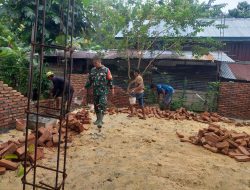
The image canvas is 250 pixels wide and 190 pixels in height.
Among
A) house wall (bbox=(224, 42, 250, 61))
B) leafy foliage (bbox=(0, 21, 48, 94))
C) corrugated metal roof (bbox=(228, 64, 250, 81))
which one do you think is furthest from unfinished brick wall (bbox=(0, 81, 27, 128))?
house wall (bbox=(224, 42, 250, 61))

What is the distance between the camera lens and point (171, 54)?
12.7 meters

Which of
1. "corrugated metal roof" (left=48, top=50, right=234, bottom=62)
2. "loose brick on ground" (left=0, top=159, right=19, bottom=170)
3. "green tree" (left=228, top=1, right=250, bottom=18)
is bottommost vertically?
"loose brick on ground" (left=0, top=159, right=19, bottom=170)

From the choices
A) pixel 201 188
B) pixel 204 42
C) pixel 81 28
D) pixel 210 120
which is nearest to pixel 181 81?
pixel 204 42

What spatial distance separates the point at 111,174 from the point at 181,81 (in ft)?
30.7

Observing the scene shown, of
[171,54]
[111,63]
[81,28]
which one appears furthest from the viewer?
[111,63]

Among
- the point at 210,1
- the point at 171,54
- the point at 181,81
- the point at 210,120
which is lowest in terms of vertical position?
the point at 210,120

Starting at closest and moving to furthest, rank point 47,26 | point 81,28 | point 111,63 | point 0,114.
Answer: point 0,114, point 47,26, point 81,28, point 111,63

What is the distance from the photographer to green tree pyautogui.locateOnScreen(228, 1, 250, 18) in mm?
24141

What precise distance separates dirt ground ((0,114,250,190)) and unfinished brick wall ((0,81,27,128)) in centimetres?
39

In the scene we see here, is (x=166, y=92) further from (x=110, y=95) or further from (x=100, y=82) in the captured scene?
(x=100, y=82)

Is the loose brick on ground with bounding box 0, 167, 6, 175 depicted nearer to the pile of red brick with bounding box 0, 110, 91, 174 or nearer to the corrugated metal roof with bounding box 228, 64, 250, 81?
the pile of red brick with bounding box 0, 110, 91, 174

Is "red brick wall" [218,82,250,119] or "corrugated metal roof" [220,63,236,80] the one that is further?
"corrugated metal roof" [220,63,236,80]

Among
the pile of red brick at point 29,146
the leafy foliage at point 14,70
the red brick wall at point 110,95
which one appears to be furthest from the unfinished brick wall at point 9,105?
the red brick wall at point 110,95

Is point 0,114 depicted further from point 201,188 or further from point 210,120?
point 210,120
